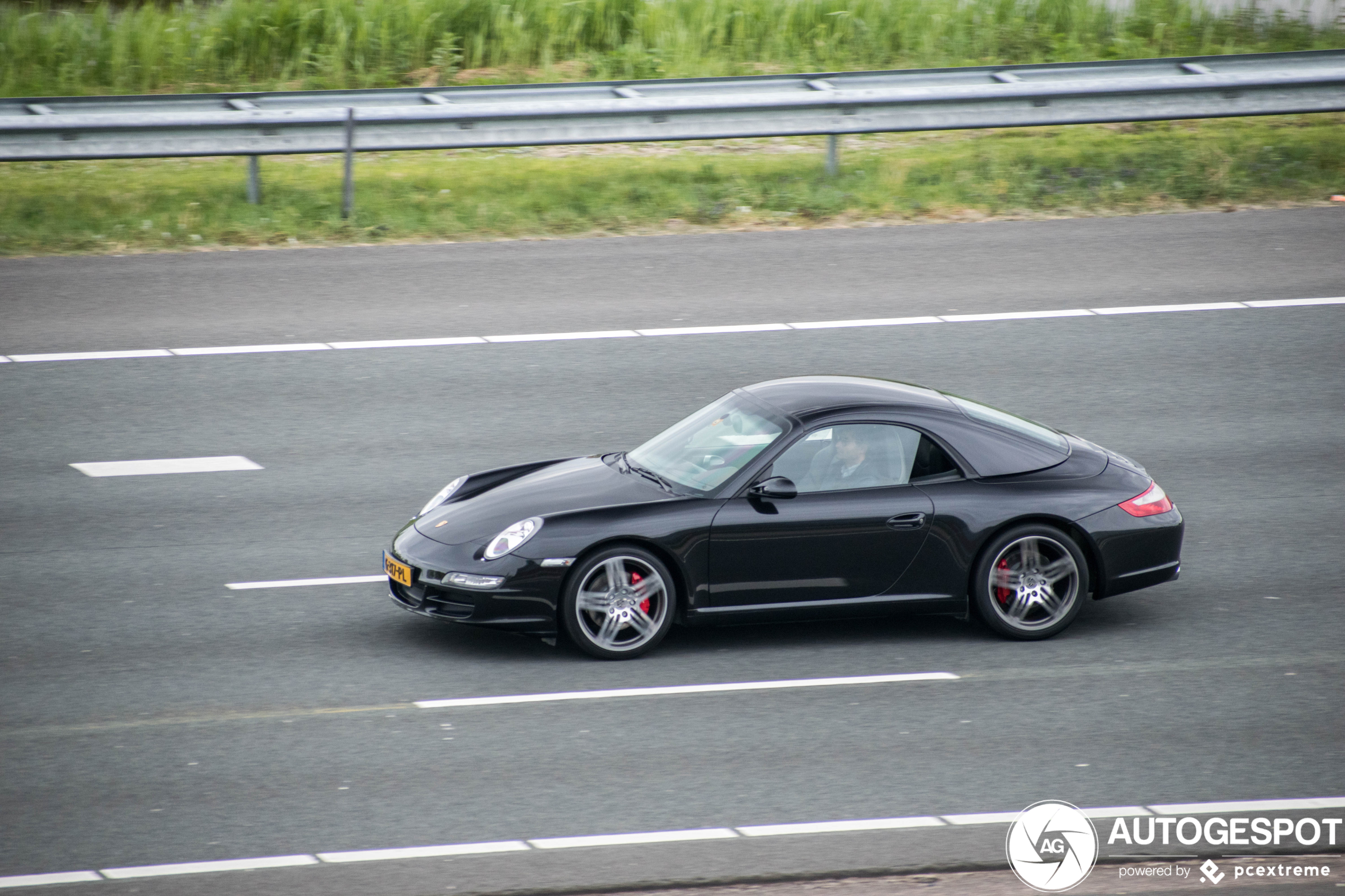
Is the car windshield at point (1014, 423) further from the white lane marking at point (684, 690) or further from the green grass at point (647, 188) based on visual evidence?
the green grass at point (647, 188)

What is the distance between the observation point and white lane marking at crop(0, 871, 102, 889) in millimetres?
5934

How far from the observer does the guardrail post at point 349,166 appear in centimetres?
1603

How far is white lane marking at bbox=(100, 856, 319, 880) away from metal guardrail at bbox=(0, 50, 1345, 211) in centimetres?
1097

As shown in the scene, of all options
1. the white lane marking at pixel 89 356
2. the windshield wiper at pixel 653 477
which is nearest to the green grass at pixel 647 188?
the white lane marking at pixel 89 356

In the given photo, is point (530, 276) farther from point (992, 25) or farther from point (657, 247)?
point (992, 25)

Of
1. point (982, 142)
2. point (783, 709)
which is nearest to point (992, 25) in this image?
point (982, 142)

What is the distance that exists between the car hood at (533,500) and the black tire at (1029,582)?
5.68 ft

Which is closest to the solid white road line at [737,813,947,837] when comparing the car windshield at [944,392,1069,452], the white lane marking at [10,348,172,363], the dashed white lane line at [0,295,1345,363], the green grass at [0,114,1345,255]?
the car windshield at [944,392,1069,452]

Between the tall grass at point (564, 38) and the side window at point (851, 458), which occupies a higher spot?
the tall grass at point (564, 38)

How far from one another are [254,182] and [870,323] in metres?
6.80

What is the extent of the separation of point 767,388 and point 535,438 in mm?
2754

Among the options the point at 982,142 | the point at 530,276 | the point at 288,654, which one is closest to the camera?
the point at 288,654

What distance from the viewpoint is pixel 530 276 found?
1464 cm

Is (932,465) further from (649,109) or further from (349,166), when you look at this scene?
(349,166)
